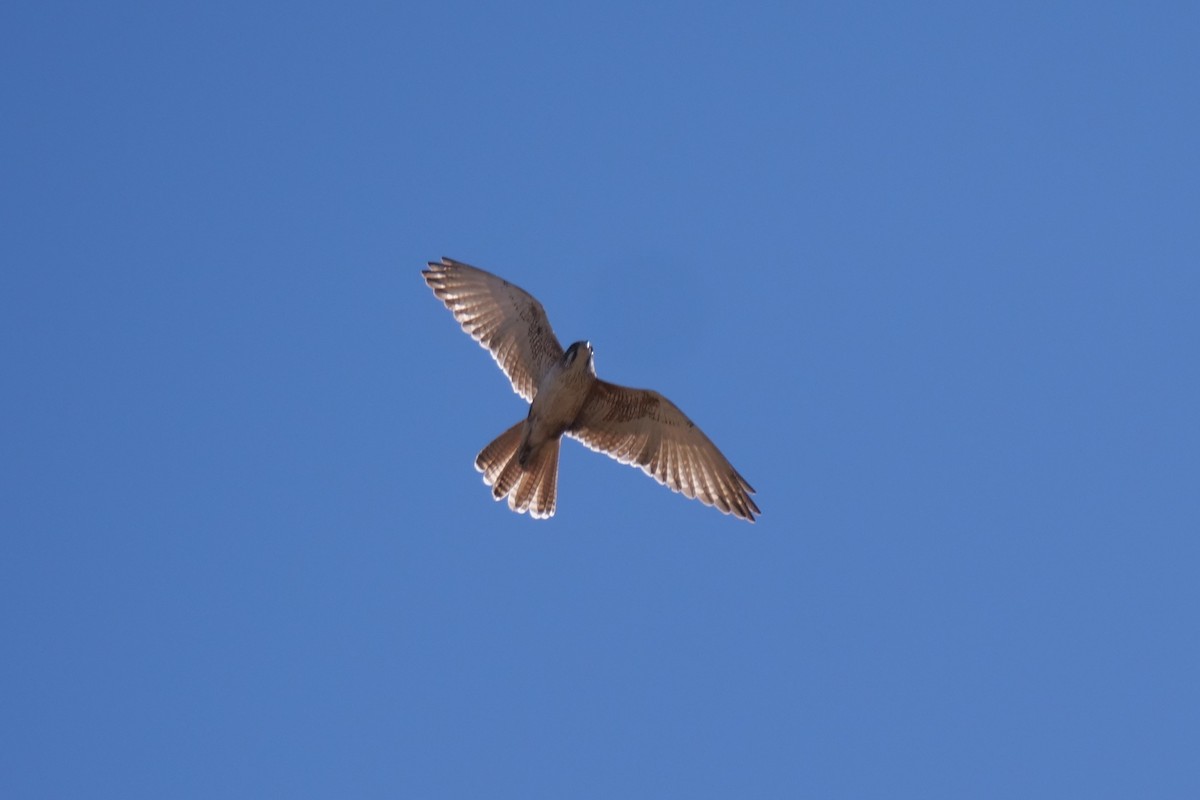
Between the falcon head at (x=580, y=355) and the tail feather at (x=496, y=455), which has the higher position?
the falcon head at (x=580, y=355)

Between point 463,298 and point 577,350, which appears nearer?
point 577,350

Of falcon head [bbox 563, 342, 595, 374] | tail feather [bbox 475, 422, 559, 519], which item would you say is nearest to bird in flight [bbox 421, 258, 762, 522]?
tail feather [bbox 475, 422, 559, 519]

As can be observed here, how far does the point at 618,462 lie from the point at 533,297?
2084 mm

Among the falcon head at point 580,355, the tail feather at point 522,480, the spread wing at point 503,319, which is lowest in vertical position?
the tail feather at point 522,480

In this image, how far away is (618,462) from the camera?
15.2m

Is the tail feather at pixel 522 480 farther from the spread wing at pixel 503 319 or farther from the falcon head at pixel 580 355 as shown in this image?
the falcon head at pixel 580 355

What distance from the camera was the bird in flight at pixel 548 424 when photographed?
1463 centimetres

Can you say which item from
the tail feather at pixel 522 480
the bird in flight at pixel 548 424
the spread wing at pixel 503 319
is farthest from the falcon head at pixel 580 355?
the tail feather at pixel 522 480

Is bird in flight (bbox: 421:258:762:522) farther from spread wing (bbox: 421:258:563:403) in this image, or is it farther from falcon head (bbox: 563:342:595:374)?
falcon head (bbox: 563:342:595:374)

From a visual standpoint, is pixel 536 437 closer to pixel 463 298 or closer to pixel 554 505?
pixel 554 505

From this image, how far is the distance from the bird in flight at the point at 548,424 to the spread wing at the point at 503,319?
0.01 m

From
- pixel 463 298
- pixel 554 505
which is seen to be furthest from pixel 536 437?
pixel 463 298

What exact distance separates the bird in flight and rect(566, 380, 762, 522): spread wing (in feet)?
0.04

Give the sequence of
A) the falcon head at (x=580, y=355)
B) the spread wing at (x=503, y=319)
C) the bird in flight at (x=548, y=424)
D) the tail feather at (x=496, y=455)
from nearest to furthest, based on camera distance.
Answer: the falcon head at (x=580, y=355)
the bird in flight at (x=548, y=424)
the tail feather at (x=496, y=455)
the spread wing at (x=503, y=319)
